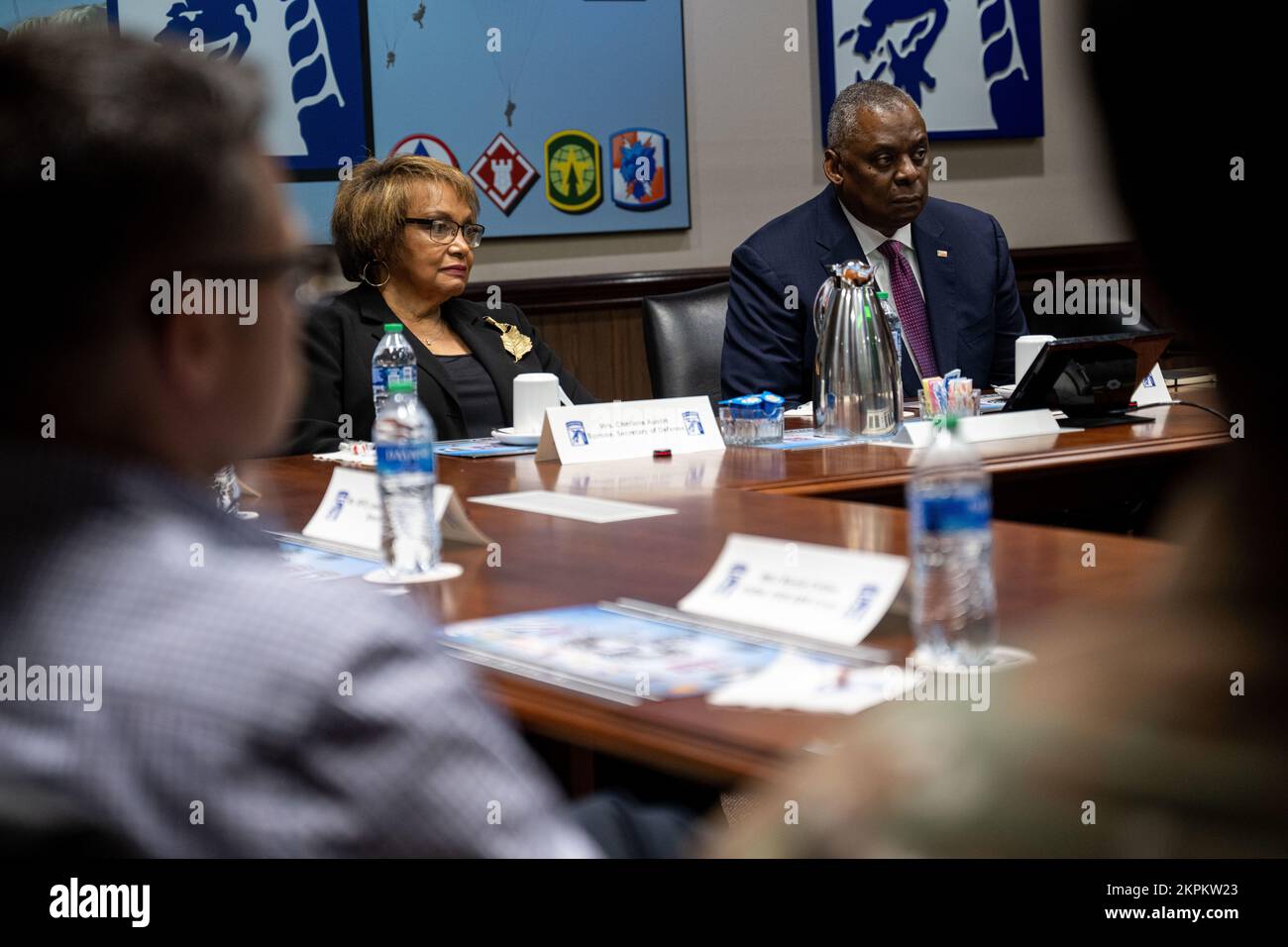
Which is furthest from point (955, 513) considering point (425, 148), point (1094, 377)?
point (425, 148)

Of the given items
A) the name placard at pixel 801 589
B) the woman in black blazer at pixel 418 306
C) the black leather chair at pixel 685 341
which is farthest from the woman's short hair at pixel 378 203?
the name placard at pixel 801 589

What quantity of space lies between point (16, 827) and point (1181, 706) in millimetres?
519

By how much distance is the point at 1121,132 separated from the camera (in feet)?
2.03

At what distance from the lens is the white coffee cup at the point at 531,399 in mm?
3053

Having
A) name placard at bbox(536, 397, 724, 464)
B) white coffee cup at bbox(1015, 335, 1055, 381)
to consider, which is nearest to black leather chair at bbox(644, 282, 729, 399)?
white coffee cup at bbox(1015, 335, 1055, 381)

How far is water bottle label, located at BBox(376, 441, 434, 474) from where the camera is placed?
66.7 inches

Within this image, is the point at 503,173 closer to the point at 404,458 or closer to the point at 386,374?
the point at 386,374

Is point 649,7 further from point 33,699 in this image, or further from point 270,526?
point 33,699

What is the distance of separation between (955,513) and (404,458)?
0.69 metres

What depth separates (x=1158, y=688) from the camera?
22.6 inches

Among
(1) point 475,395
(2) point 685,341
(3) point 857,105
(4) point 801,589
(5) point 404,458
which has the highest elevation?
(3) point 857,105

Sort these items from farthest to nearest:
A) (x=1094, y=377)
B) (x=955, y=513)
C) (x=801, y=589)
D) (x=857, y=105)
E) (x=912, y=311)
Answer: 1. (x=857, y=105)
2. (x=912, y=311)
3. (x=1094, y=377)
4. (x=801, y=589)
5. (x=955, y=513)

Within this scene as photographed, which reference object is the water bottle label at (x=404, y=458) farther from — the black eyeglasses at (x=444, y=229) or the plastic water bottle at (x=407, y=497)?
the black eyeglasses at (x=444, y=229)

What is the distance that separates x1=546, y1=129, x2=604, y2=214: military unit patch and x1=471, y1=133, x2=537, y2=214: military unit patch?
8 cm
